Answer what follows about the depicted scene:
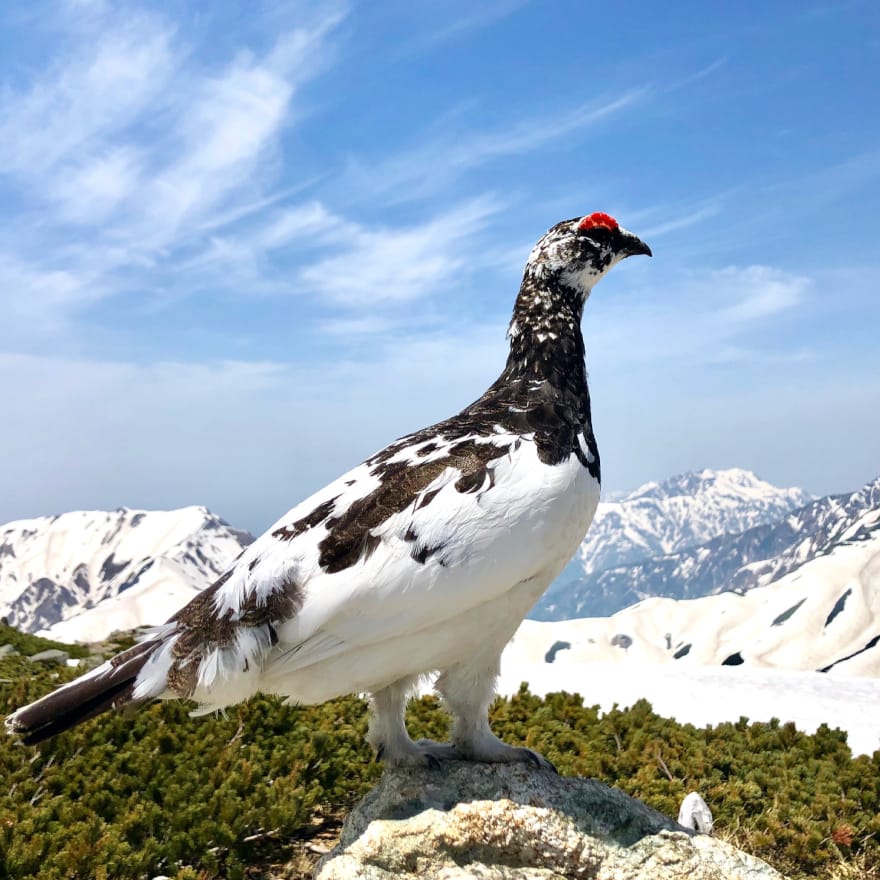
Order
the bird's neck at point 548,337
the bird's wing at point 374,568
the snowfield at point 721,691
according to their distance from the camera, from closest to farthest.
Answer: the bird's wing at point 374,568 → the bird's neck at point 548,337 → the snowfield at point 721,691

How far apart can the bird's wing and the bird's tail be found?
0.35 feet

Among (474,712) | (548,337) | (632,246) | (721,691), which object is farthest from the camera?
(721,691)

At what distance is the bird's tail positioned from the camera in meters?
4.63

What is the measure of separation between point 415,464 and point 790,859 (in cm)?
488

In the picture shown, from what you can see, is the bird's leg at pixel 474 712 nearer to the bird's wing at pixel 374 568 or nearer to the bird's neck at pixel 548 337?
the bird's wing at pixel 374 568

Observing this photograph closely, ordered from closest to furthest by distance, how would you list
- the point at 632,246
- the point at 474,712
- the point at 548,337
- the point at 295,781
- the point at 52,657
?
the point at 474,712 → the point at 548,337 → the point at 632,246 → the point at 295,781 → the point at 52,657

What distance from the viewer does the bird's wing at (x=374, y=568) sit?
455cm

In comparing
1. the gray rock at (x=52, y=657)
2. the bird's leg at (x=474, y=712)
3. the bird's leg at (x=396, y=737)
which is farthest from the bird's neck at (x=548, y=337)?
the gray rock at (x=52, y=657)

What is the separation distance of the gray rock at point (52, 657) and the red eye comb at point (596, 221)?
10.3 meters

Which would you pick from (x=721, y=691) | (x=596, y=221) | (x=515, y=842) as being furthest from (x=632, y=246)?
(x=721, y=691)

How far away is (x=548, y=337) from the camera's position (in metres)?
5.94

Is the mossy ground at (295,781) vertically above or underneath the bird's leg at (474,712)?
underneath

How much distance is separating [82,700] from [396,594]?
6.32 feet

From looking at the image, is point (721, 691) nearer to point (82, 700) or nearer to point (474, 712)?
point (474, 712)
